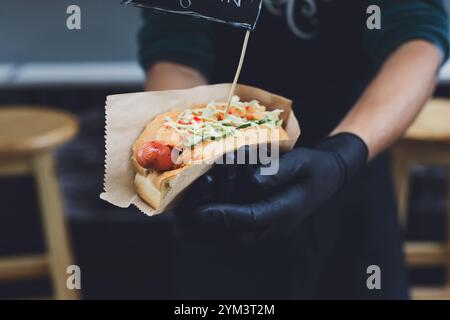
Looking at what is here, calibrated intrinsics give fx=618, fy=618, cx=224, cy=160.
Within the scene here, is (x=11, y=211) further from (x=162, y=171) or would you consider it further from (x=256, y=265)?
(x=162, y=171)

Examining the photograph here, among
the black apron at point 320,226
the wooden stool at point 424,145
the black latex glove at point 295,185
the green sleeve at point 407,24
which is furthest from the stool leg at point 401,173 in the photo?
the black latex glove at point 295,185

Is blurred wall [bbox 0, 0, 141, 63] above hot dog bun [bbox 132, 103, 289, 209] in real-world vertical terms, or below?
above

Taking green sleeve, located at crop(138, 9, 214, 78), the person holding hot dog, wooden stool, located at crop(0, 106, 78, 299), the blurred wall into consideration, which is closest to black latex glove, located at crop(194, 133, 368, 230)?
the person holding hot dog

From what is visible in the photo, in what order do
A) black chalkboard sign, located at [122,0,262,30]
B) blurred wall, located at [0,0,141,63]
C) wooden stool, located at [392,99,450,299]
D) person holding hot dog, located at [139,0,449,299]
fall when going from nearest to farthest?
black chalkboard sign, located at [122,0,262,30] → person holding hot dog, located at [139,0,449,299] → wooden stool, located at [392,99,450,299] → blurred wall, located at [0,0,141,63]

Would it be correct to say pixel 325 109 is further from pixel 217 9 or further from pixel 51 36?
pixel 51 36

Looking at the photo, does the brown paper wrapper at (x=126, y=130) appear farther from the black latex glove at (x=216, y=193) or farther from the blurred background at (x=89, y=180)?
the blurred background at (x=89, y=180)

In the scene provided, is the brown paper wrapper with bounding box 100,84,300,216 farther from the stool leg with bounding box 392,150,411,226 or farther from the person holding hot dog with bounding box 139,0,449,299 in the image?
the stool leg with bounding box 392,150,411,226
